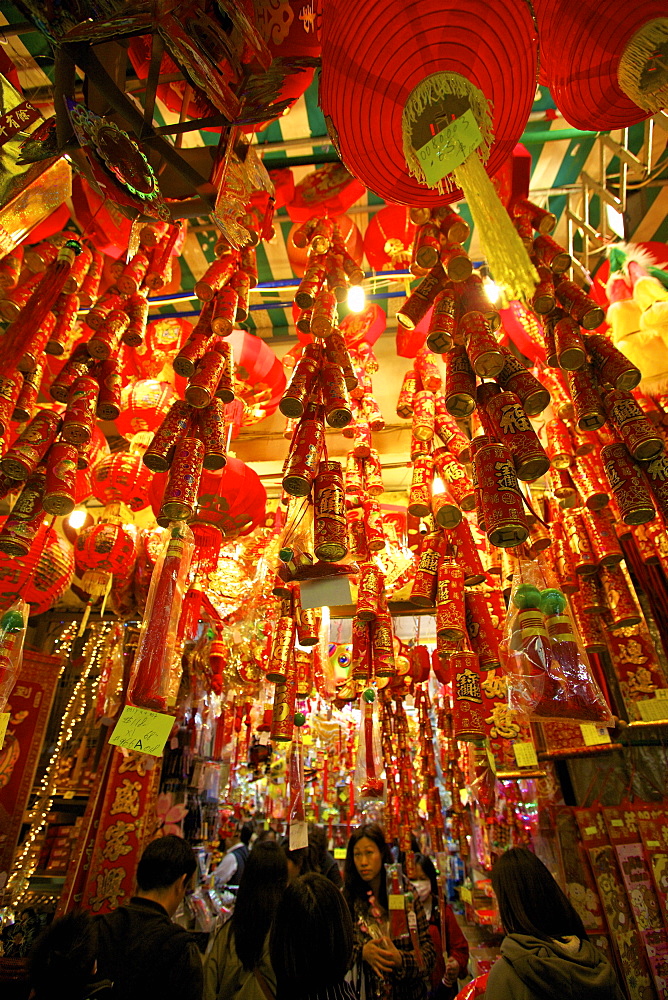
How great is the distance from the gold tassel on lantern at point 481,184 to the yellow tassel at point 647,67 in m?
0.34

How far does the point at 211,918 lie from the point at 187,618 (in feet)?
12.8

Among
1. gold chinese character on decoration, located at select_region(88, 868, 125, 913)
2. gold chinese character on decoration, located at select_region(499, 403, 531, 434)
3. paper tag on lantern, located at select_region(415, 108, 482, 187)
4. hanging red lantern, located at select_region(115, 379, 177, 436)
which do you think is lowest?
gold chinese character on decoration, located at select_region(88, 868, 125, 913)

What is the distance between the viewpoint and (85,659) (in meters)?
3.68

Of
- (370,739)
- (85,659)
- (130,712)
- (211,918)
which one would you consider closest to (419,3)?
(130,712)

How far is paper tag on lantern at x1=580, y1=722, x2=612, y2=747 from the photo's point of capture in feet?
7.70

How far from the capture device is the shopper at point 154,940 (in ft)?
4.79

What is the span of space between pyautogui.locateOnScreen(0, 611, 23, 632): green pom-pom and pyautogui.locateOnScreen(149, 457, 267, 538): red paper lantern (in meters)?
0.66

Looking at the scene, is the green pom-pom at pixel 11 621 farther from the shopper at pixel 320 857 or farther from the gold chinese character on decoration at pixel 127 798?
the shopper at pixel 320 857

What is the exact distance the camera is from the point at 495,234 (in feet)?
3.70

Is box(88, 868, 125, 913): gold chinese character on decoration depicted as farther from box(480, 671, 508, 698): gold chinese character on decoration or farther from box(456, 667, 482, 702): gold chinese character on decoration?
box(456, 667, 482, 702): gold chinese character on decoration

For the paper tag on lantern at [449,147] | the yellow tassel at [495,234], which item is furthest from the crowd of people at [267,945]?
the paper tag on lantern at [449,147]

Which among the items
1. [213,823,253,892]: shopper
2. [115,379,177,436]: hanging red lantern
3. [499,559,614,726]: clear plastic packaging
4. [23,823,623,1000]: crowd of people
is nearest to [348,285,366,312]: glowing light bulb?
[115,379,177,436]: hanging red lantern

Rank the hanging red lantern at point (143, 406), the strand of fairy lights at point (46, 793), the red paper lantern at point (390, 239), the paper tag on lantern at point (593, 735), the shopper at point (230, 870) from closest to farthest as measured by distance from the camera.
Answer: the paper tag on lantern at point (593, 735) → the hanging red lantern at point (143, 406) → the red paper lantern at point (390, 239) → the strand of fairy lights at point (46, 793) → the shopper at point (230, 870)

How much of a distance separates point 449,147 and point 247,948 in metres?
2.34
